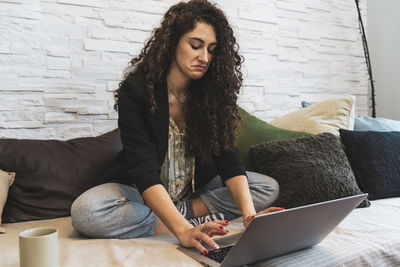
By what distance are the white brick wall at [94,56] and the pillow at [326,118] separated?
0.41 m

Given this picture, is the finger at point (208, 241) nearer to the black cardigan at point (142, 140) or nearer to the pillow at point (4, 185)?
the black cardigan at point (142, 140)

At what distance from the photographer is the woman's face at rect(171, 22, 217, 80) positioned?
1317mm

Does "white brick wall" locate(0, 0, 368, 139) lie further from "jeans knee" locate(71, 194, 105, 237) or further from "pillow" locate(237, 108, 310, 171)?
"jeans knee" locate(71, 194, 105, 237)

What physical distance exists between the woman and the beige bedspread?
3.6 inches

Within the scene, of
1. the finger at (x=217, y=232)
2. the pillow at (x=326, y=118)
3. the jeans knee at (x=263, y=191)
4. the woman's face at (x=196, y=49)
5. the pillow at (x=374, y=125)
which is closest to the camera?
the finger at (x=217, y=232)

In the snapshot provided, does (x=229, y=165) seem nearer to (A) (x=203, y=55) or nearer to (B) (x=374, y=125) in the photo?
(A) (x=203, y=55)

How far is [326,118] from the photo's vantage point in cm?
189

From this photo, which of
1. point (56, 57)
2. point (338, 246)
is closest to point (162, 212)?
point (338, 246)

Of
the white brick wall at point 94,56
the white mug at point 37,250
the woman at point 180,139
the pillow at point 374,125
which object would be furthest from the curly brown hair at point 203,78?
the pillow at point 374,125

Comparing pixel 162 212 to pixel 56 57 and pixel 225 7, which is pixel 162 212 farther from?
pixel 225 7

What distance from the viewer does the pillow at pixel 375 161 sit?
163cm

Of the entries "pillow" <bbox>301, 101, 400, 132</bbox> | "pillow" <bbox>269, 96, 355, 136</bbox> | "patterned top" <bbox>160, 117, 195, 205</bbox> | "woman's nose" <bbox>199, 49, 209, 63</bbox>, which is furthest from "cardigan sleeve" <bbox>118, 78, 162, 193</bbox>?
"pillow" <bbox>301, 101, 400, 132</bbox>

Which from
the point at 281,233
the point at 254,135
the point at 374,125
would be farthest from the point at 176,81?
the point at 374,125

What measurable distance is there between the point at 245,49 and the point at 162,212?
1403 mm
